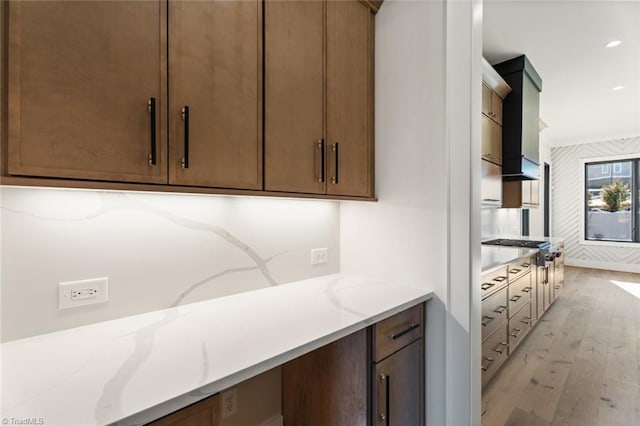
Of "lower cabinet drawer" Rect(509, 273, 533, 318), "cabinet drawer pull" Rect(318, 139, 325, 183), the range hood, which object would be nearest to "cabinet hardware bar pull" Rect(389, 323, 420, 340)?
"cabinet drawer pull" Rect(318, 139, 325, 183)

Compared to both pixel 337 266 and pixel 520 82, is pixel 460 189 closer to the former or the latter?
pixel 337 266

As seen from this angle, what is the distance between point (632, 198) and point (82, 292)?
8.58 meters

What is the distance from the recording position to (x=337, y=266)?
198 centimetres

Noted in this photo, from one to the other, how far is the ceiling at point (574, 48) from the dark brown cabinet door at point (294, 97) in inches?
67.6

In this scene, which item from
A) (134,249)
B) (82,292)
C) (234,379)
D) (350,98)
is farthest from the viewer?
(350,98)

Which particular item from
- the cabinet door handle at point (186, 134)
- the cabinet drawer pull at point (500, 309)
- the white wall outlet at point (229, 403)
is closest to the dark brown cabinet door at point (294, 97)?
the cabinet door handle at point (186, 134)

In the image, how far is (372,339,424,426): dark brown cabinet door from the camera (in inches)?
49.9

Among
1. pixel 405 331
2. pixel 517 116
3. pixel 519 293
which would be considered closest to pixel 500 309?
pixel 519 293

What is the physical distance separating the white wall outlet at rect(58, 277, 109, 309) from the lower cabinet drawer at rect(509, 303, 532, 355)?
279 centimetres

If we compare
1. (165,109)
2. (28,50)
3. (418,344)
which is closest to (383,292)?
(418,344)

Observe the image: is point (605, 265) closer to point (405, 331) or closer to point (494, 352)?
point (494, 352)

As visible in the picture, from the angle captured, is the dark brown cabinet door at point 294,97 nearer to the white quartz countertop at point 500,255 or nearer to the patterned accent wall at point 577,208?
the white quartz countertop at point 500,255

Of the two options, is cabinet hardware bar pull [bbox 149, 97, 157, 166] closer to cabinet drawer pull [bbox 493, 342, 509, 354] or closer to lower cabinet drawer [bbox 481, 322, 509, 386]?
lower cabinet drawer [bbox 481, 322, 509, 386]

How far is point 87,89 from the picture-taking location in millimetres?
862
